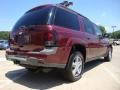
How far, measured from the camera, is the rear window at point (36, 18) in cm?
457

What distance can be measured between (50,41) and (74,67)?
4.56 ft

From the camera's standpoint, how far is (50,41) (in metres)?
4.29

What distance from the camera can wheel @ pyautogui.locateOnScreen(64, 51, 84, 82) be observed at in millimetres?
4969

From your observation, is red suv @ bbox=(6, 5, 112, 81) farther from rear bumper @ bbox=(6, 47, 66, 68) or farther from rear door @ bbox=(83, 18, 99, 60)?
rear door @ bbox=(83, 18, 99, 60)

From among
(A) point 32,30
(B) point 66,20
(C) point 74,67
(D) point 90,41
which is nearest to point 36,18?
(A) point 32,30

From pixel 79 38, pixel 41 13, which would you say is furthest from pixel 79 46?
pixel 41 13

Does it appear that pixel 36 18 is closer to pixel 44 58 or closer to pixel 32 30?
pixel 32 30

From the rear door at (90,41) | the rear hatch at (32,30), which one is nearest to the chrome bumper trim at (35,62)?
the rear hatch at (32,30)

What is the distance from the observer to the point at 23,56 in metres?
4.68

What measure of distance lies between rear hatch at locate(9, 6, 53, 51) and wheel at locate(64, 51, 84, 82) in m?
1.07

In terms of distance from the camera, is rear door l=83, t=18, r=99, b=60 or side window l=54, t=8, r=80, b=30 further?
rear door l=83, t=18, r=99, b=60

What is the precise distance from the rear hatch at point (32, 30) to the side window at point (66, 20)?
0.79 ft

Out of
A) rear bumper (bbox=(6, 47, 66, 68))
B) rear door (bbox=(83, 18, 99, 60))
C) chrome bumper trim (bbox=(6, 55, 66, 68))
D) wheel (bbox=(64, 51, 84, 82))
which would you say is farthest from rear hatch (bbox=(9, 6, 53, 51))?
rear door (bbox=(83, 18, 99, 60))

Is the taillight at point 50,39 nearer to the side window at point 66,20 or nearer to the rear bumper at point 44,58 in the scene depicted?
the rear bumper at point 44,58
